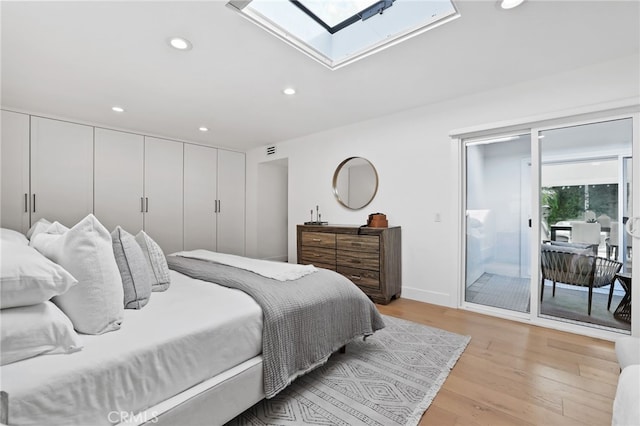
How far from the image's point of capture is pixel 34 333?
98 cm

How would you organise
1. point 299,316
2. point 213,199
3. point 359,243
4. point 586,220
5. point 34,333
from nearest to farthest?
point 34,333 → point 299,316 → point 586,220 → point 359,243 → point 213,199

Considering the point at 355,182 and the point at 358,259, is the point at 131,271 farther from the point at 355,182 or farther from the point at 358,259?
the point at 355,182

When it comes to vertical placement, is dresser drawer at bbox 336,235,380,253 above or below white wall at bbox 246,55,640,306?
below

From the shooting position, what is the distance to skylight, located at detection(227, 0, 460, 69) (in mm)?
1910

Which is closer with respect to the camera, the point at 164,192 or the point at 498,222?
the point at 498,222

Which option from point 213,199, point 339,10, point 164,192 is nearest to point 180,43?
point 339,10

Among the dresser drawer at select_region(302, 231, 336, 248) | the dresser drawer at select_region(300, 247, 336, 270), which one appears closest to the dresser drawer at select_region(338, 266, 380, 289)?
the dresser drawer at select_region(300, 247, 336, 270)

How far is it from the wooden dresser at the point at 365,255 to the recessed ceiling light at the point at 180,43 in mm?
2480

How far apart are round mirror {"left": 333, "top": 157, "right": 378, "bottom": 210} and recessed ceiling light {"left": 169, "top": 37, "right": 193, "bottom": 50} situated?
2.52 meters

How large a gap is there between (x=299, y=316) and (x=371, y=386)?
0.67 meters

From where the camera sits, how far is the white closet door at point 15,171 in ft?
11.1

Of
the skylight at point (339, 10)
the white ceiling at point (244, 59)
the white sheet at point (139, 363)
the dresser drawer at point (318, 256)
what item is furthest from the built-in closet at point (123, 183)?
the skylight at point (339, 10)

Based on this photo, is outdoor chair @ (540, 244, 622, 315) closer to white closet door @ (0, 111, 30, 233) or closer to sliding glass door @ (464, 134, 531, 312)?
sliding glass door @ (464, 134, 531, 312)

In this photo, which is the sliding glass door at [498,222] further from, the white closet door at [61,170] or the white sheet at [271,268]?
the white closet door at [61,170]
